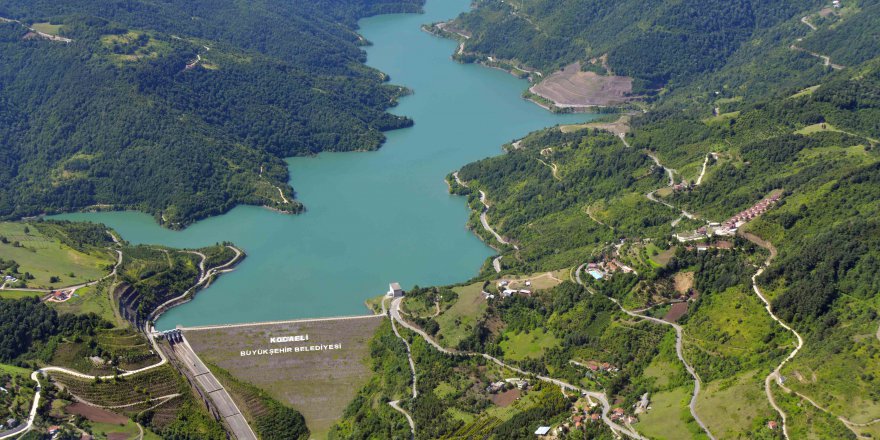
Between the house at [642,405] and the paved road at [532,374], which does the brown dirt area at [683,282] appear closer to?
the paved road at [532,374]

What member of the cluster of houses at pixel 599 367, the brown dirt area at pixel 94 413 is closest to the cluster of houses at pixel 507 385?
the cluster of houses at pixel 599 367

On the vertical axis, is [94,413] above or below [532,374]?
below

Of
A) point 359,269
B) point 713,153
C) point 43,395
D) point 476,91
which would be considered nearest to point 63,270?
point 43,395

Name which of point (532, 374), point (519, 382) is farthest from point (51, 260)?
point (532, 374)

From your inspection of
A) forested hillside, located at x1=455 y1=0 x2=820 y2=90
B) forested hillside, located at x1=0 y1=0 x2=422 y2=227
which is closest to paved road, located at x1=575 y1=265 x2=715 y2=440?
forested hillside, located at x1=0 y1=0 x2=422 y2=227

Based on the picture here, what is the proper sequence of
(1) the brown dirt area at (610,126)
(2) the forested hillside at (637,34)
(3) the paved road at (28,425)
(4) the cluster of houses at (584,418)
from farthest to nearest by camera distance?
(2) the forested hillside at (637,34) → (1) the brown dirt area at (610,126) → (3) the paved road at (28,425) → (4) the cluster of houses at (584,418)

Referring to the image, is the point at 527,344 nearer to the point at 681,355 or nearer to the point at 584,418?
the point at 681,355

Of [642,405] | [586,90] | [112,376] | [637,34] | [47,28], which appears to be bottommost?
[112,376]
